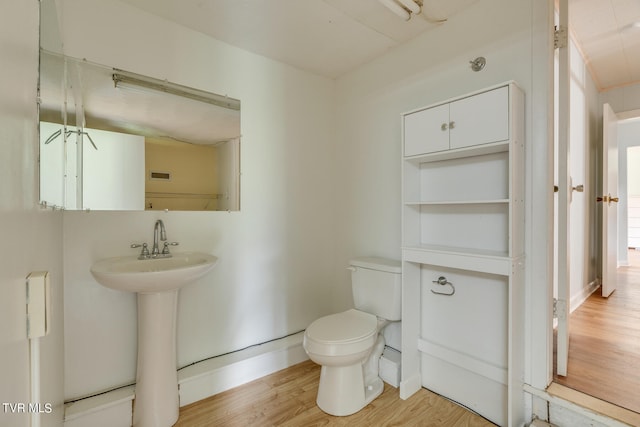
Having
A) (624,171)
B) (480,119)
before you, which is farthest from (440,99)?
(624,171)

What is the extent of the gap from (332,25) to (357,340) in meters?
1.93

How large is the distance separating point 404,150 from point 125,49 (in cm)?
173

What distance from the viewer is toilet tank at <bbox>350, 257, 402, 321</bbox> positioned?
191cm

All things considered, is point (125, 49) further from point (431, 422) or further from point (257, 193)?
point (431, 422)

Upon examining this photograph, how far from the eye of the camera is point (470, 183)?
5.73ft

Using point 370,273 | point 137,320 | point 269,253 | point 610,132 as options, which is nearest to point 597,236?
point 610,132

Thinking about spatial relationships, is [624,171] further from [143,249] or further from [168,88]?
[143,249]

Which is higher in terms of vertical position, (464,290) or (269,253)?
(269,253)

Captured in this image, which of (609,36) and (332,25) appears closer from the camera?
(332,25)

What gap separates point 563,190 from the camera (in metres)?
1.56

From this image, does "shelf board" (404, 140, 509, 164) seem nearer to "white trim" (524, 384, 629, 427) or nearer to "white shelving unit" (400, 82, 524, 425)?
"white shelving unit" (400, 82, 524, 425)

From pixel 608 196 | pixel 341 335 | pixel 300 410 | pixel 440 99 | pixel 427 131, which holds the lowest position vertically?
pixel 300 410

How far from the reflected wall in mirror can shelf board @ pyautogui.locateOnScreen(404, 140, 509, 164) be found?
1.25 m

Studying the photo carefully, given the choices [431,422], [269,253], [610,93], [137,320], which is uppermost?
[610,93]
